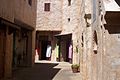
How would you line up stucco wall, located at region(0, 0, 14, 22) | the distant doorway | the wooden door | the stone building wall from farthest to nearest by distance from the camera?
1. the distant doorway
2. the stone building wall
3. the wooden door
4. stucco wall, located at region(0, 0, 14, 22)

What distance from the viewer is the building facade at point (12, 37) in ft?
46.5

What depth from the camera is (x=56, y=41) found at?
36812mm

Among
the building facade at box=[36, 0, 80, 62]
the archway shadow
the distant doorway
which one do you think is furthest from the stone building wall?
the archway shadow

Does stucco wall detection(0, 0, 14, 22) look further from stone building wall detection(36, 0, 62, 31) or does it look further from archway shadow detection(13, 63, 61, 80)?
stone building wall detection(36, 0, 62, 31)

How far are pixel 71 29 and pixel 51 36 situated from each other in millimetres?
4917

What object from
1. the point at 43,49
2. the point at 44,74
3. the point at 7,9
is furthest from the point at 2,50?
the point at 43,49

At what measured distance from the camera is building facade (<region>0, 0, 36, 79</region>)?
558 inches

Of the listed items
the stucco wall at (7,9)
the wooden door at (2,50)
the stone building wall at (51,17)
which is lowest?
the wooden door at (2,50)

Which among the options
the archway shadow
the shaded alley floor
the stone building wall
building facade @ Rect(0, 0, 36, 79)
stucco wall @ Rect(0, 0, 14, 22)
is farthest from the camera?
the stone building wall

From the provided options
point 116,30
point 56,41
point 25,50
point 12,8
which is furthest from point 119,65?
point 56,41

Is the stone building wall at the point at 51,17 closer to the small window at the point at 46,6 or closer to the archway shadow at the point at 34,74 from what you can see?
the small window at the point at 46,6

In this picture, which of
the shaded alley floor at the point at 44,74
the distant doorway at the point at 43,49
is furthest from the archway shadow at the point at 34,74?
the distant doorway at the point at 43,49

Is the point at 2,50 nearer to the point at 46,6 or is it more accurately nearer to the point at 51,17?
the point at 51,17

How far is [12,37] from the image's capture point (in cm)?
1661
